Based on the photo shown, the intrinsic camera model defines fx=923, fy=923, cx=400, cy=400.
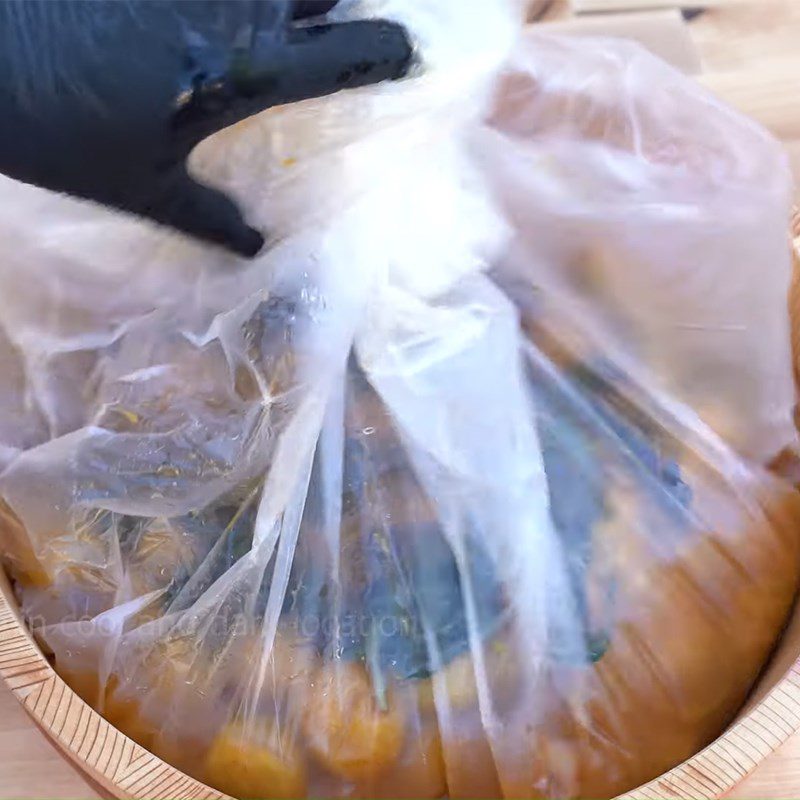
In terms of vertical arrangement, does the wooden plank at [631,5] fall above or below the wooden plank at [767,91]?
above

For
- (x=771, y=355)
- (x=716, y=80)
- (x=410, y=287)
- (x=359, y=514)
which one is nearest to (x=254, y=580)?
(x=359, y=514)

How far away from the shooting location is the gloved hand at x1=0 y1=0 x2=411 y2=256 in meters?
0.34

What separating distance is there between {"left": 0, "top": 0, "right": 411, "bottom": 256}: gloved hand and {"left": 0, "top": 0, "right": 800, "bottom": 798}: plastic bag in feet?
0.21

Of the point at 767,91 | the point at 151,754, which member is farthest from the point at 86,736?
the point at 767,91

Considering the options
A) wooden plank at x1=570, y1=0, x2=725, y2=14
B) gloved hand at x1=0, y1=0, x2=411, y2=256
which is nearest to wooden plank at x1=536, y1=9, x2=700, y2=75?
wooden plank at x1=570, y1=0, x2=725, y2=14

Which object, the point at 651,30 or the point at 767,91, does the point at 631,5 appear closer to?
the point at 651,30

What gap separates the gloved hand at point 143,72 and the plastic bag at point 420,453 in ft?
0.21

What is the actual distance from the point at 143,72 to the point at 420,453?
0.67 ft

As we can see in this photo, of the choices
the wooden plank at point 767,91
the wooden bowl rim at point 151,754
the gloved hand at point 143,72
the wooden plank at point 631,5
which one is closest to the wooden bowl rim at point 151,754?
the wooden bowl rim at point 151,754

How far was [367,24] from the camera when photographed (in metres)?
0.37

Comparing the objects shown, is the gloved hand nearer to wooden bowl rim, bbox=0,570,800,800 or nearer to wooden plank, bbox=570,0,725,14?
wooden bowl rim, bbox=0,570,800,800

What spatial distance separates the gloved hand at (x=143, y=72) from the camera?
0.34 metres

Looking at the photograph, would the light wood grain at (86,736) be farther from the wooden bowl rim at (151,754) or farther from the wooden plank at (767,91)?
the wooden plank at (767,91)

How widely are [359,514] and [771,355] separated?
22cm
